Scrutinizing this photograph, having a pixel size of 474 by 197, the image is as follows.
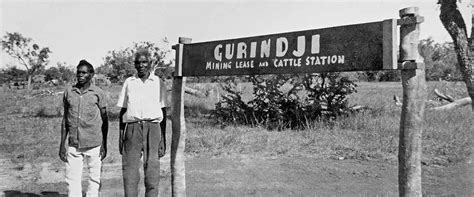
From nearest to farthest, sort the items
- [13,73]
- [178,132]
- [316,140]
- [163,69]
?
[178,132] < [316,140] < [163,69] < [13,73]

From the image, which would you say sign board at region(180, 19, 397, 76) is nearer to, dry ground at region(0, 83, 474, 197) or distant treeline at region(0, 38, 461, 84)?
dry ground at region(0, 83, 474, 197)

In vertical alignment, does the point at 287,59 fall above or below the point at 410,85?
above

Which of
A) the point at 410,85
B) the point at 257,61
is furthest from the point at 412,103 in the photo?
the point at 257,61

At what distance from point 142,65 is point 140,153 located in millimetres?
845

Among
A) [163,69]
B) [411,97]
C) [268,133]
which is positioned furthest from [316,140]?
[163,69]

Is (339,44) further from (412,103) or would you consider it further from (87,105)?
(87,105)

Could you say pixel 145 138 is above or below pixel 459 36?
below

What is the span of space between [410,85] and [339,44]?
616 mm

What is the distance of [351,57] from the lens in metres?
3.10

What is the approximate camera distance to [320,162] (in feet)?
22.9

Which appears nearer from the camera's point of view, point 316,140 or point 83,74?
point 83,74

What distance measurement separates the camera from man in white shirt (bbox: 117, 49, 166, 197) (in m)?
3.90

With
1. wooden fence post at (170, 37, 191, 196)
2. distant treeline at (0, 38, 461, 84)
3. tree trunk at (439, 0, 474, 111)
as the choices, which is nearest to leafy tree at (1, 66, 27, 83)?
distant treeline at (0, 38, 461, 84)

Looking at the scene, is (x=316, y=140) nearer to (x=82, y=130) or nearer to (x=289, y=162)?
(x=289, y=162)
